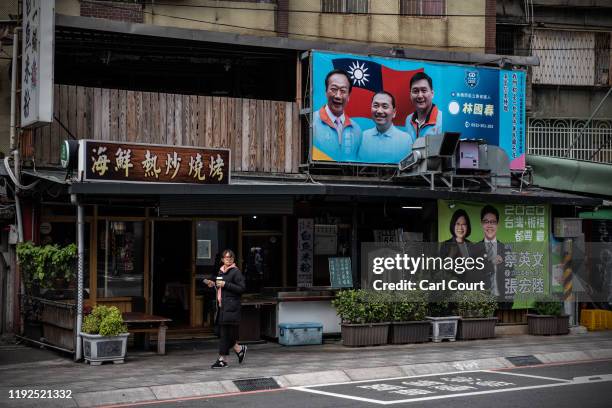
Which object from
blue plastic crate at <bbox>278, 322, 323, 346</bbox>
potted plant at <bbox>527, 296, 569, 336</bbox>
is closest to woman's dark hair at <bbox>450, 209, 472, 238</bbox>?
potted plant at <bbox>527, 296, 569, 336</bbox>

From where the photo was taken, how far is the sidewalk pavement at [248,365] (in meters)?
13.4

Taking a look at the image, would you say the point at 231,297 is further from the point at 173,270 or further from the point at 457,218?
the point at 457,218

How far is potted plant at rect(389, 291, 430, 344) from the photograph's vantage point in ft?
61.1

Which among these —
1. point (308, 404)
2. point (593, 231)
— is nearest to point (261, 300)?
point (308, 404)

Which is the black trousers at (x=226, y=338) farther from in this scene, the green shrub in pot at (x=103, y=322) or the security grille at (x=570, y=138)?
the security grille at (x=570, y=138)

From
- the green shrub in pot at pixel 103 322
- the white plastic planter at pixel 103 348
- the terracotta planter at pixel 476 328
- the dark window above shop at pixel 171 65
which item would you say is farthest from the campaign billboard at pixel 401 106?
the white plastic planter at pixel 103 348

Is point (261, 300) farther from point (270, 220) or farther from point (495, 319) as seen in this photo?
point (495, 319)

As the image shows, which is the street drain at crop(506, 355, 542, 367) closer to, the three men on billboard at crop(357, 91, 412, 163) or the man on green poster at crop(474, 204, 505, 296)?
the man on green poster at crop(474, 204, 505, 296)

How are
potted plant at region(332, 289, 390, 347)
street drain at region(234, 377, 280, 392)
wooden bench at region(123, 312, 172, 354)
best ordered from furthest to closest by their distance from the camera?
potted plant at region(332, 289, 390, 347)
wooden bench at region(123, 312, 172, 354)
street drain at region(234, 377, 280, 392)

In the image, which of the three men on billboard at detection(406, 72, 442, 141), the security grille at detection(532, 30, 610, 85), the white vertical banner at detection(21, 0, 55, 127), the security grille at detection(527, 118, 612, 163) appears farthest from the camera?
the security grille at detection(532, 30, 610, 85)

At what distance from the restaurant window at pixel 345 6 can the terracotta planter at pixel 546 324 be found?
852cm

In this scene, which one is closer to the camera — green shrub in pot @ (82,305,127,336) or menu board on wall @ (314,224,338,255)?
green shrub in pot @ (82,305,127,336)

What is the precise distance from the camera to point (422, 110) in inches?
835

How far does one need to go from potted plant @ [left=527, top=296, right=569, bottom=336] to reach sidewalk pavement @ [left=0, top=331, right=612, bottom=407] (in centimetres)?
43
